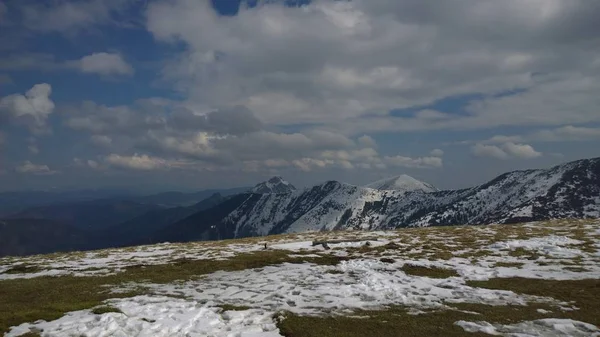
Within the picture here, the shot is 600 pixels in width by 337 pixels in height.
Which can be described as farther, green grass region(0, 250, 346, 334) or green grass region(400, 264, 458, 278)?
green grass region(400, 264, 458, 278)

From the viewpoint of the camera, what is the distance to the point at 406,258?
111 ft

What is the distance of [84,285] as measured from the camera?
84.5 feet

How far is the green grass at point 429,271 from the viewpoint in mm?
26750

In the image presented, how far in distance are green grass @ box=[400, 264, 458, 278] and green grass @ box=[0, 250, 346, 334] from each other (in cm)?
636

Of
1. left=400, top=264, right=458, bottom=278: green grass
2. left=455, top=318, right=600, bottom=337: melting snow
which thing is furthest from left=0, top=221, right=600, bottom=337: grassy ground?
left=455, top=318, right=600, bottom=337: melting snow

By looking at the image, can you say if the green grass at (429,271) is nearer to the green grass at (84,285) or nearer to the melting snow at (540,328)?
the green grass at (84,285)

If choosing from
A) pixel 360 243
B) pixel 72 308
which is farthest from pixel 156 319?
pixel 360 243

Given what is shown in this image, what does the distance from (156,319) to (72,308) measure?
4950mm

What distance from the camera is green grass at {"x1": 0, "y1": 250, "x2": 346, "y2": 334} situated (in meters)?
18.2

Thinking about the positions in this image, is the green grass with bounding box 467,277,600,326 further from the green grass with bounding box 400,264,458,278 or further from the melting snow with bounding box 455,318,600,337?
the green grass with bounding box 400,264,458,278

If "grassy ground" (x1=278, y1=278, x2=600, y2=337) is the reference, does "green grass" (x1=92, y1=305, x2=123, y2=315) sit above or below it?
above

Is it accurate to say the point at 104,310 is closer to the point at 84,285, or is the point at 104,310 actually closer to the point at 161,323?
the point at 161,323

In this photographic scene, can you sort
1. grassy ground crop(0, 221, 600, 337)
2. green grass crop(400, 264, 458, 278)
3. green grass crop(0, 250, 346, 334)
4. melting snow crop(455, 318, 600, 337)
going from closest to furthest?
melting snow crop(455, 318, 600, 337) → grassy ground crop(0, 221, 600, 337) → green grass crop(0, 250, 346, 334) → green grass crop(400, 264, 458, 278)

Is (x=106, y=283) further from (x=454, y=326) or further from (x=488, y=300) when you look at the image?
(x=488, y=300)
